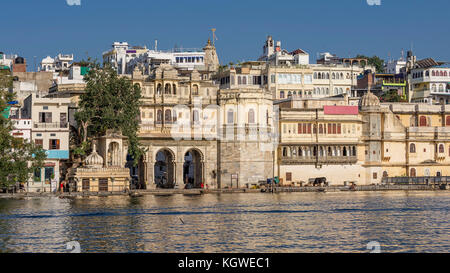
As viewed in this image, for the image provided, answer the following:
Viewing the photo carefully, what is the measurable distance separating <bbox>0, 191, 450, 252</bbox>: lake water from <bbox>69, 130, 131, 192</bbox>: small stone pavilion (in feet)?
22.3

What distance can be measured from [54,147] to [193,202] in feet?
62.4

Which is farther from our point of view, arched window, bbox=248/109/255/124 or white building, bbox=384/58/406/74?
white building, bbox=384/58/406/74

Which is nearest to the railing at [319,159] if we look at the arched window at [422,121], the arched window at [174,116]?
the arched window at [422,121]

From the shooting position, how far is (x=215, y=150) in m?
83.4

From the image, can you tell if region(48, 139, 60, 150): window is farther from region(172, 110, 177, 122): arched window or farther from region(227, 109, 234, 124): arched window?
region(227, 109, 234, 124): arched window

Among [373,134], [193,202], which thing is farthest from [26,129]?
[373,134]

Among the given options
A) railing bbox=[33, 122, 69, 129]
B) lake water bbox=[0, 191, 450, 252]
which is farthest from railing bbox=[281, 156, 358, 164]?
railing bbox=[33, 122, 69, 129]

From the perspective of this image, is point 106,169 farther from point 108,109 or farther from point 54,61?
point 54,61

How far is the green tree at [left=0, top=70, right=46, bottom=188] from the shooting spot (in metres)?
62.6

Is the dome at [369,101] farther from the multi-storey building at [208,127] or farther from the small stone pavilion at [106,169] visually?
the small stone pavilion at [106,169]

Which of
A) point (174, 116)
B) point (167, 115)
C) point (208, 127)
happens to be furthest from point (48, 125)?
point (208, 127)

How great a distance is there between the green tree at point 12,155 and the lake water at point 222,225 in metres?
2.56

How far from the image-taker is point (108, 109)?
75.1m
